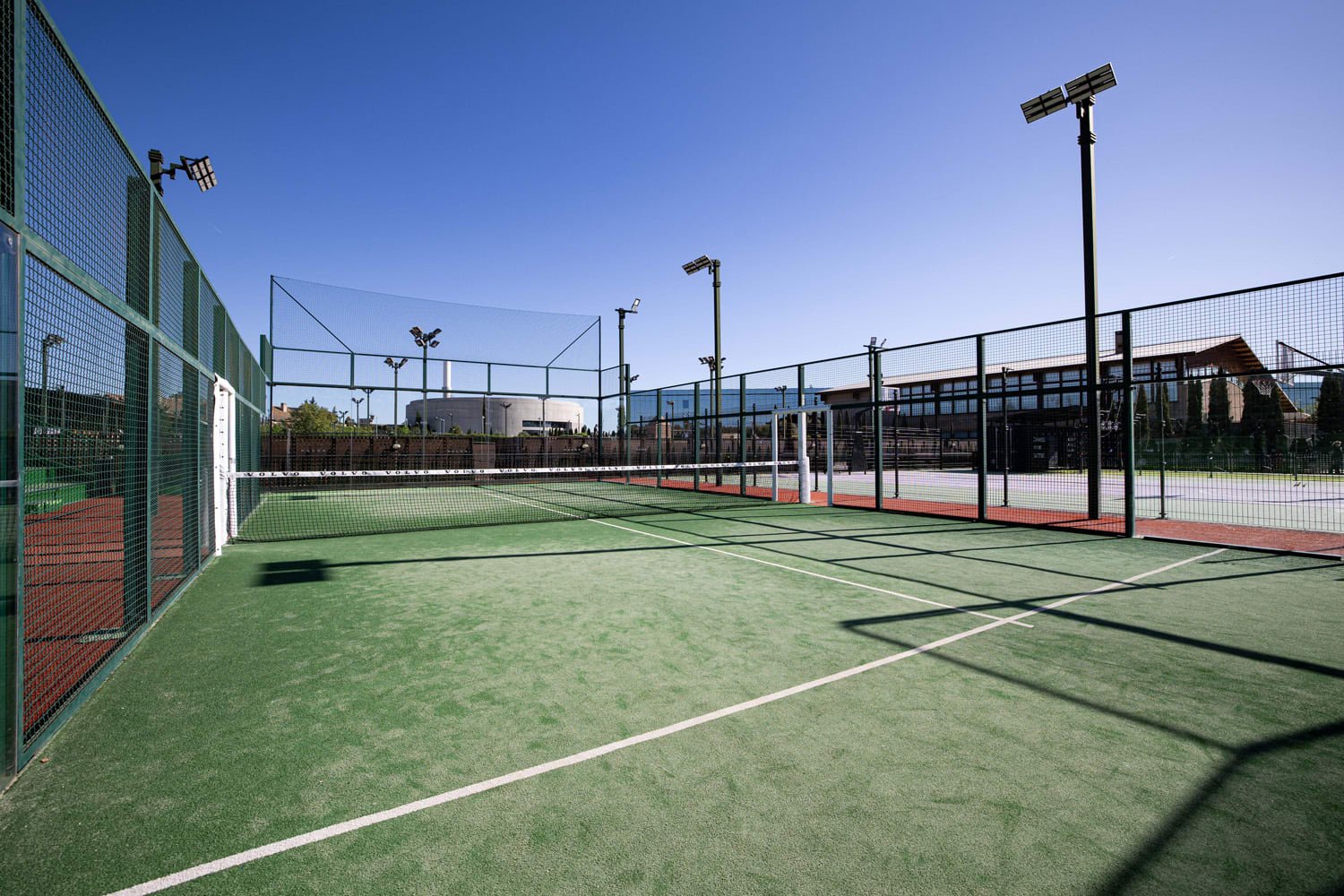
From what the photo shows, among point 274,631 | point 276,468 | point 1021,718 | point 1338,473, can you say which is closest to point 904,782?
point 1021,718

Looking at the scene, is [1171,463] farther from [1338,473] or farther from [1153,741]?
[1153,741]

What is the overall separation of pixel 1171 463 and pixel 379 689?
56.8ft

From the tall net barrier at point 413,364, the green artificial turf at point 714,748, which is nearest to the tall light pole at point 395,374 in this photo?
the tall net barrier at point 413,364

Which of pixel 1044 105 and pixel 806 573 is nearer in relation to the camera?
pixel 806 573

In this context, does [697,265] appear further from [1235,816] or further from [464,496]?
[1235,816]

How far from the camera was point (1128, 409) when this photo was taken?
9.69 m

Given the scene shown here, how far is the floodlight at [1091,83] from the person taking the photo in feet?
34.9

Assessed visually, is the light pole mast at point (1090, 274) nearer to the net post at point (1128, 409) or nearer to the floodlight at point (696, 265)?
the net post at point (1128, 409)

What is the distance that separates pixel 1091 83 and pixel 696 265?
10.5 m

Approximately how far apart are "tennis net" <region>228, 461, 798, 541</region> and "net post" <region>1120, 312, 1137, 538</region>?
7416 millimetres

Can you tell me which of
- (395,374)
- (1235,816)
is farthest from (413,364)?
(1235,816)

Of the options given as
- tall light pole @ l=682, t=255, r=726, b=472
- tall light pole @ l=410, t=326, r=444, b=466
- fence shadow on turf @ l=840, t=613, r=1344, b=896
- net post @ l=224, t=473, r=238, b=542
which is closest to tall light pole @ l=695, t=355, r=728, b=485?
tall light pole @ l=682, t=255, r=726, b=472

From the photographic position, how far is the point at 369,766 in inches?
110

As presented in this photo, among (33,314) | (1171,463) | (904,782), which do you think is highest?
(33,314)
